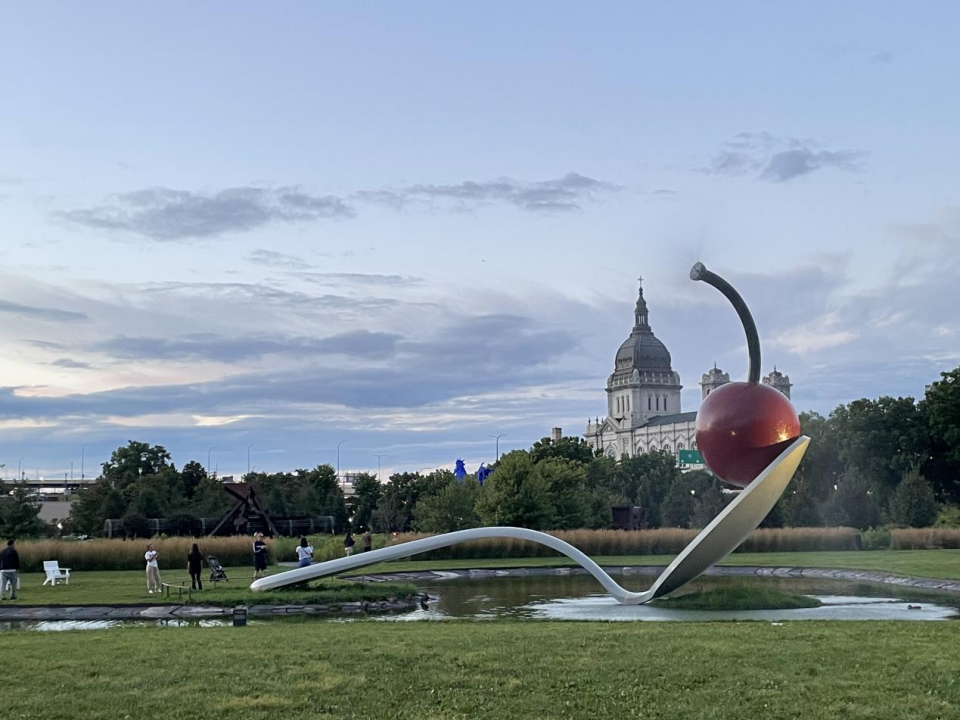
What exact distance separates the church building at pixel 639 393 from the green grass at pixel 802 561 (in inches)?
4930

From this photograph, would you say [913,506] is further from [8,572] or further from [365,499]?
[8,572]

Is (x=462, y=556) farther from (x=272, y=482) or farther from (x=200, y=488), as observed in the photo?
(x=272, y=482)

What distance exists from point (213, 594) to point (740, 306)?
1083 cm

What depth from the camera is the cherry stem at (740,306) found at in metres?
16.8

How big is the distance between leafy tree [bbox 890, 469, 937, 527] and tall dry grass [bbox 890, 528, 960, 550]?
10752mm

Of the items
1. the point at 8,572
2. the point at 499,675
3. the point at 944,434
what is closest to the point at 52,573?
the point at 8,572

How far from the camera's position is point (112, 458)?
6731 cm

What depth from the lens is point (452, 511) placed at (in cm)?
4397

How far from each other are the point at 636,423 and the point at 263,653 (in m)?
162

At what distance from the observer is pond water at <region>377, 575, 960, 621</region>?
53.7 feet

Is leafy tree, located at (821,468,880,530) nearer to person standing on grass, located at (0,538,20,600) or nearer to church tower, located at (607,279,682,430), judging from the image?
person standing on grass, located at (0,538,20,600)

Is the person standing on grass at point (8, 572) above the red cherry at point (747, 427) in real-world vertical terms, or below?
below

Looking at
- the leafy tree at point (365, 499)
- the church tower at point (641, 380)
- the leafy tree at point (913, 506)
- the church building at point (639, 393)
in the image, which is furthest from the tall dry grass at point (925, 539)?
the church tower at point (641, 380)

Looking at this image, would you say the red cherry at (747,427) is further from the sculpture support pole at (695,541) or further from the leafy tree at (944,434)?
the leafy tree at (944,434)
